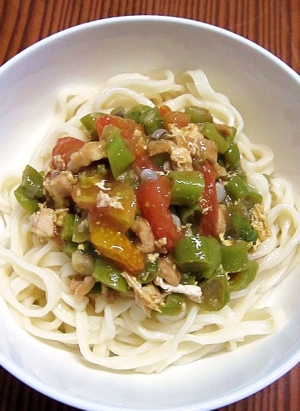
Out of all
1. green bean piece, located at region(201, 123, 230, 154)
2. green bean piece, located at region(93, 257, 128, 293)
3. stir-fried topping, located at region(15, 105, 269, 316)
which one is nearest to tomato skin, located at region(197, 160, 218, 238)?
stir-fried topping, located at region(15, 105, 269, 316)

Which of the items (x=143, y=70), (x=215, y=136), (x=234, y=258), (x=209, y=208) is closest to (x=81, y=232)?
(x=209, y=208)

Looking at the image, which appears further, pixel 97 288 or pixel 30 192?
pixel 30 192

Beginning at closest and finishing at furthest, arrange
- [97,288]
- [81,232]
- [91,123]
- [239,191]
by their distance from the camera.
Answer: [81,232] → [97,288] → [239,191] → [91,123]

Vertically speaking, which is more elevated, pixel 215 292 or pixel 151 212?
pixel 151 212

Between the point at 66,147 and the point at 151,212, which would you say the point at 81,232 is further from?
the point at 66,147

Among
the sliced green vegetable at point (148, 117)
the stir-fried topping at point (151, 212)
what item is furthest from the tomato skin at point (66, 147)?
the sliced green vegetable at point (148, 117)

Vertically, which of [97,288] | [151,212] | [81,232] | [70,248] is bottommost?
[97,288]

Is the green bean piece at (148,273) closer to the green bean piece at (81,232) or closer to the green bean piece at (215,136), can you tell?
the green bean piece at (81,232)
